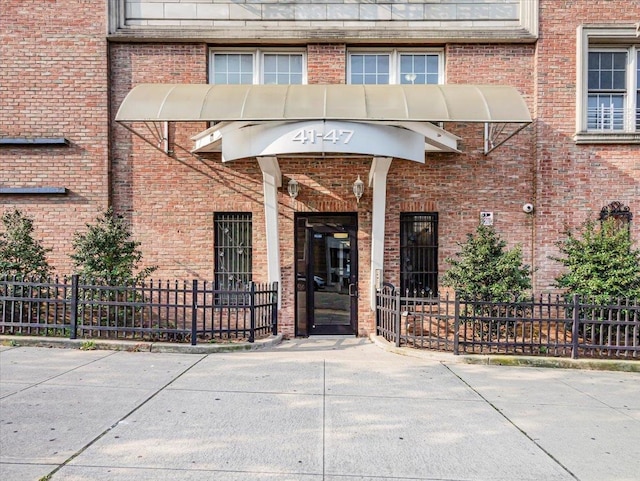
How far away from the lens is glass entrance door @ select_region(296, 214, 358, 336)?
952 centimetres

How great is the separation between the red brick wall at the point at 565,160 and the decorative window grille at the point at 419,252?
221 cm

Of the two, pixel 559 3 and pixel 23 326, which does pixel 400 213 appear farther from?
pixel 23 326

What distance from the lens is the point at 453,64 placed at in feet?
31.3

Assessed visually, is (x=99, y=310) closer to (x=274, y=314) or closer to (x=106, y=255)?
(x=106, y=255)

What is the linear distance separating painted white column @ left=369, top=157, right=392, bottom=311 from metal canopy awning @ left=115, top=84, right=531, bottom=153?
1199 mm

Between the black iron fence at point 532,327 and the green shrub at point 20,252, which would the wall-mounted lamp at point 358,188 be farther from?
the green shrub at point 20,252

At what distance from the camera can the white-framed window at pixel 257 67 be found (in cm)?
977

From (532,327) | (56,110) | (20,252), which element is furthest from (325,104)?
(20,252)

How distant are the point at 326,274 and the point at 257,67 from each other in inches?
194

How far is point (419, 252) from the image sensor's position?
9.66m

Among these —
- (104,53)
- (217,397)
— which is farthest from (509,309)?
(104,53)

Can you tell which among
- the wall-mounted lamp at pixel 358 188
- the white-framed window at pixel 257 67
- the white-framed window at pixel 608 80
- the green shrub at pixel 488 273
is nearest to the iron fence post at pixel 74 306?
the white-framed window at pixel 257 67

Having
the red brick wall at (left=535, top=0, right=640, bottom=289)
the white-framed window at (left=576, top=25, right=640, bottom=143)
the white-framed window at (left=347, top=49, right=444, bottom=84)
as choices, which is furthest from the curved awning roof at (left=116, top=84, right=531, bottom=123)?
the white-framed window at (left=576, top=25, right=640, bottom=143)

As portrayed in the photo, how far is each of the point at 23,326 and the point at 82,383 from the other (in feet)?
10.4
